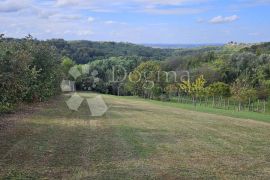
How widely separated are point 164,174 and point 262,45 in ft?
443

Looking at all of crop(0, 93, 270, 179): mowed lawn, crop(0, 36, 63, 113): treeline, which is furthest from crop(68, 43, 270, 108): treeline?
crop(0, 93, 270, 179): mowed lawn

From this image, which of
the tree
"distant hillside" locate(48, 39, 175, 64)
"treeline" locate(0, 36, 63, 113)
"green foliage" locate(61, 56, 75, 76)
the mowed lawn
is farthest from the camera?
"distant hillside" locate(48, 39, 175, 64)

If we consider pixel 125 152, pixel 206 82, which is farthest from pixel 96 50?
pixel 125 152

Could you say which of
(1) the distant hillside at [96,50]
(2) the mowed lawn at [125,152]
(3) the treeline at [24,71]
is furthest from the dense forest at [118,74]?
(2) the mowed lawn at [125,152]

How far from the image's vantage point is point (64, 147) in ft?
47.0

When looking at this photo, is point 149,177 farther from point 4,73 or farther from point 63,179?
point 4,73

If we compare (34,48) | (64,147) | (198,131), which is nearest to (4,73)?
(64,147)

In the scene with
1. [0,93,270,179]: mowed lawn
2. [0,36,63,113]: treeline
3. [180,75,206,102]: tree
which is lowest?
[180,75,206,102]: tree

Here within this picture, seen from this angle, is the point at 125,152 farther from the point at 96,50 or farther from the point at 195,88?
the point at 96,50

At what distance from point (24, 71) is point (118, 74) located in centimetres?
10070

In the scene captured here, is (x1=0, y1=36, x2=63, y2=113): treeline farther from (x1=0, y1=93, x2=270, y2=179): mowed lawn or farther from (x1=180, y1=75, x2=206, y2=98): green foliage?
(x1=180, y1=75, x2=206, y2=98): green foliage

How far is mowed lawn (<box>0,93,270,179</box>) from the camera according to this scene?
11.1 metres

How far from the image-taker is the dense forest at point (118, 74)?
22.9 m

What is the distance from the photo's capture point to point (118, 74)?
12325 cm
